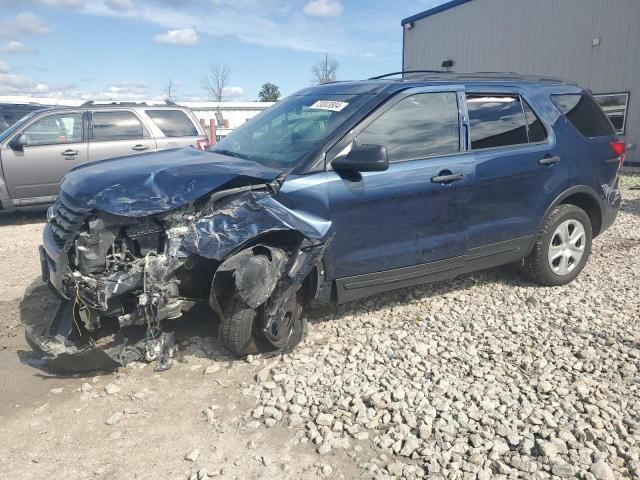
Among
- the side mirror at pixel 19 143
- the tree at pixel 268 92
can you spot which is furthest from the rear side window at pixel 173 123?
the tree at pixel 268 92

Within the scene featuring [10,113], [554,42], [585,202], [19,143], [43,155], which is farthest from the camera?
[554,42]

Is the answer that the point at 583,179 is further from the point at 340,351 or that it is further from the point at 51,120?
the point at 51,120

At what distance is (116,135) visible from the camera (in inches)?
335

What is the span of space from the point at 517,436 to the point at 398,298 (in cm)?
196

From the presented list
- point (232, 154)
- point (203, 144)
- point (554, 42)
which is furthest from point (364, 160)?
point (554, 42)

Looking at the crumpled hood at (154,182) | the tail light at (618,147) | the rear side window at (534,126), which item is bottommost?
the crumpled hood at (154,182)

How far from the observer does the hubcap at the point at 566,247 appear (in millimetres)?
4684

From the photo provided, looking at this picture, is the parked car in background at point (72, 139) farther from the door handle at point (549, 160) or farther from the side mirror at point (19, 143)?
the door handle at point (549, 160)

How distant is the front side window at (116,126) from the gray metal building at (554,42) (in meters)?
11.4

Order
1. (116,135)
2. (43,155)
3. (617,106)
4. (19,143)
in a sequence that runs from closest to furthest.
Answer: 1. (19,143)
2. (43,155)
3. (116,135)
4. (617,106)

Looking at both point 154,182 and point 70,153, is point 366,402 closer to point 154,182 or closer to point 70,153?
point 154,182

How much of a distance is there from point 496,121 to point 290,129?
5.74ft

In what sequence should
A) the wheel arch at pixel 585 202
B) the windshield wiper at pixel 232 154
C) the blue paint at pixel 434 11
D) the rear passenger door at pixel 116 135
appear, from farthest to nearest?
the blue paint at pixel 434 11
the rear passenger door at pixel 116 135
the wheel arch at pixel 585 202
the windshield wiper at pixel 232 154

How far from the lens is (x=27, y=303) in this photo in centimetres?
454
